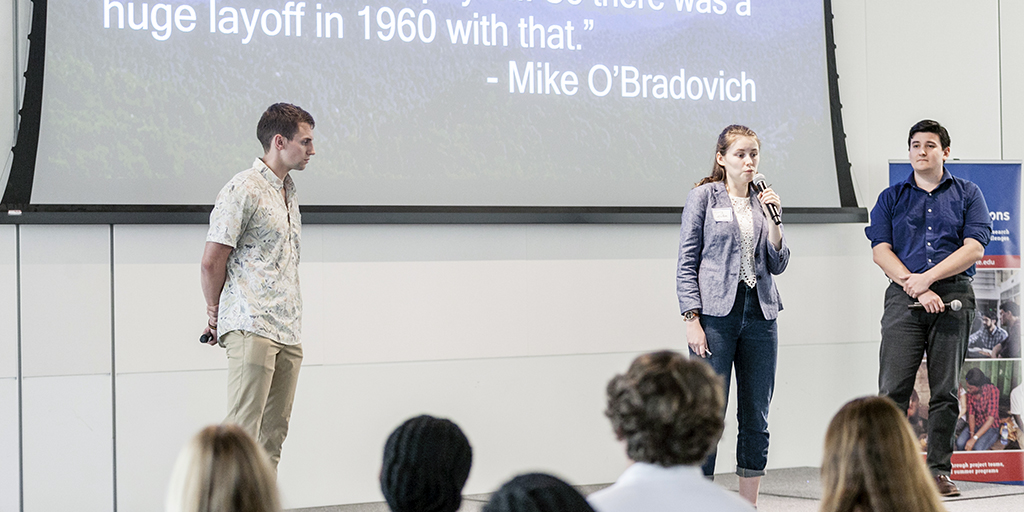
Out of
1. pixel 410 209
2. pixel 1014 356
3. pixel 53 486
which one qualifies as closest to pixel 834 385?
pixel 1014 356

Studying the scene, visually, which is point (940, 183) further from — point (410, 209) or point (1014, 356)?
point (410, 209)

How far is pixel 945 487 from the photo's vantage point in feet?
11.5

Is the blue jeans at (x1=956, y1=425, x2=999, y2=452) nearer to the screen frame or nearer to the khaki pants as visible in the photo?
the screen frame

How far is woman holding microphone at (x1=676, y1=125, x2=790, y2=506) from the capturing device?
294 cm

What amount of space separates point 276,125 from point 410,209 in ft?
2.79

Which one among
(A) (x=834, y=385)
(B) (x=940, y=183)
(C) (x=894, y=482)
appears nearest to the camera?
(C) (x=894, y=482)

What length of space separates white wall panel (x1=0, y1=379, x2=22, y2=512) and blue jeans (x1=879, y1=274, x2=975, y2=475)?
3.32 metres

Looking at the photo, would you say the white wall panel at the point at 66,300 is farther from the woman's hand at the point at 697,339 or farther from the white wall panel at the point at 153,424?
the woman's hand at the point at 697,339

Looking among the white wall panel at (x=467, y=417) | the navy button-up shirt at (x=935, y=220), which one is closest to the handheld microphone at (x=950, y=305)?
the navy button-up shirt at (x=935, y=220)

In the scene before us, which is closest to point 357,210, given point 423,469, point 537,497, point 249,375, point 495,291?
point 495,291

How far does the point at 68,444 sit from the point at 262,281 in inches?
46.7

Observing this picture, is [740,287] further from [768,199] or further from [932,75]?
[932,75]

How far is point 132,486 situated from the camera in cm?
337

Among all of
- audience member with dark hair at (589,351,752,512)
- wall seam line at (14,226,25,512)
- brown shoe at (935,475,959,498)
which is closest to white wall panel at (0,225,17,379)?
wall seam line at (14,226,25,512)
